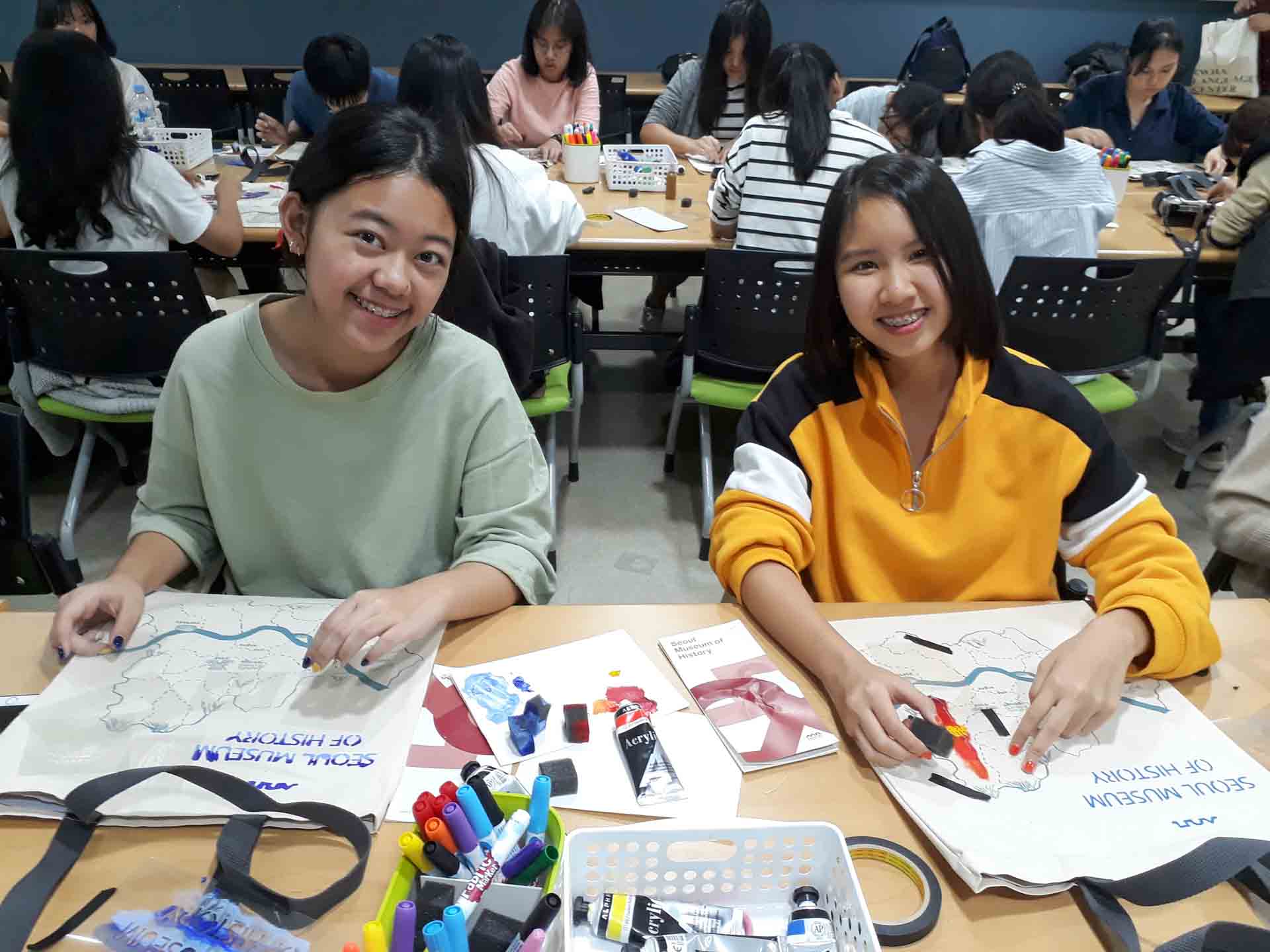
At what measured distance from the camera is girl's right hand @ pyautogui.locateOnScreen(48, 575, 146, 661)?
0.98 m

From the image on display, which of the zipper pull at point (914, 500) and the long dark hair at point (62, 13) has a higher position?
the long dark hair at point (62, 13)

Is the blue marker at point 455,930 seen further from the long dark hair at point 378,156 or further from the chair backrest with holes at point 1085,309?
the chair backrest with holes at point 1085,309

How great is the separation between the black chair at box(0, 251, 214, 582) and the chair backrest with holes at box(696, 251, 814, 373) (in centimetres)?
131

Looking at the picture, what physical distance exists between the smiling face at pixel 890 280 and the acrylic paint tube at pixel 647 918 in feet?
2.50

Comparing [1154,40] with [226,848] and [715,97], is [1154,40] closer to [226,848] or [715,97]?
[715,97]

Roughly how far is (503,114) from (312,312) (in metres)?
3.02

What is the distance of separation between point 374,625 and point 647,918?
45 centimetres

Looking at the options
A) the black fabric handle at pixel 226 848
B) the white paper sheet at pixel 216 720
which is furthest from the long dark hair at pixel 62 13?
the black fabric handle at pixel 226 848

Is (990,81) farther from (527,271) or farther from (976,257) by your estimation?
(976,257)

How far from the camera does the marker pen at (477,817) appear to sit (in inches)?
27.5

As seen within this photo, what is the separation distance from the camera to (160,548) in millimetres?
1164

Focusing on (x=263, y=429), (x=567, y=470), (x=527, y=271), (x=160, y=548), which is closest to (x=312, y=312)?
(x=263, y=429)

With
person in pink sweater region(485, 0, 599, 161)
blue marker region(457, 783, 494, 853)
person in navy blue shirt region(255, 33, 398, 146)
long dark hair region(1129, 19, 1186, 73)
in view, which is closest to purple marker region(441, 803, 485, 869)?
blue marker region(457, 783, 494, 853)

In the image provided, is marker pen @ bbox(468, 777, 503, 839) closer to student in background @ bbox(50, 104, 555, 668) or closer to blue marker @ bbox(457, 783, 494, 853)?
blue marker @ bbox(457, 783, 494, 853)
